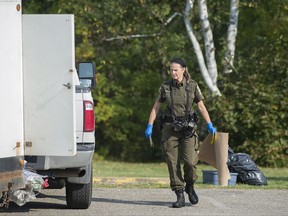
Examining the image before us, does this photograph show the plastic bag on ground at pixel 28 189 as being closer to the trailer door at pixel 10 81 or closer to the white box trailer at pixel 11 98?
the white box trailer at pixel 11 98

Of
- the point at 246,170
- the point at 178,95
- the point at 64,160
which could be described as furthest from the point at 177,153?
the point at 246,170

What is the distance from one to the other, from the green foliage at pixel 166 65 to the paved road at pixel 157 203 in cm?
1137

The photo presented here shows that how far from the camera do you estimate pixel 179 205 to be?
1091 centimetres

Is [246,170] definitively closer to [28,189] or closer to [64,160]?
[64,160]

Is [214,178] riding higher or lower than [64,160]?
lower

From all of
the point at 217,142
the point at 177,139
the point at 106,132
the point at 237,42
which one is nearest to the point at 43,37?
the point at 177,139

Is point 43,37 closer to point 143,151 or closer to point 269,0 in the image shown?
point 269,0

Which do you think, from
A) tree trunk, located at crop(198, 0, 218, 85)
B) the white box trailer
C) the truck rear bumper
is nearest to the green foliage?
Result: tree trunk, located at crop(198, 0, 218, 85)

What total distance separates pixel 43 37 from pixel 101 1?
1605 cm

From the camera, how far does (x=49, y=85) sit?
9508mm

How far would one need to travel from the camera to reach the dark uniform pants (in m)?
10.9

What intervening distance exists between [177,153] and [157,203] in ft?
3.06

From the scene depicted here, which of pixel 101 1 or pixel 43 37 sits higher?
pixel 101 1

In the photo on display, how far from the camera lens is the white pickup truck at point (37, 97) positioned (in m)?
8.84
